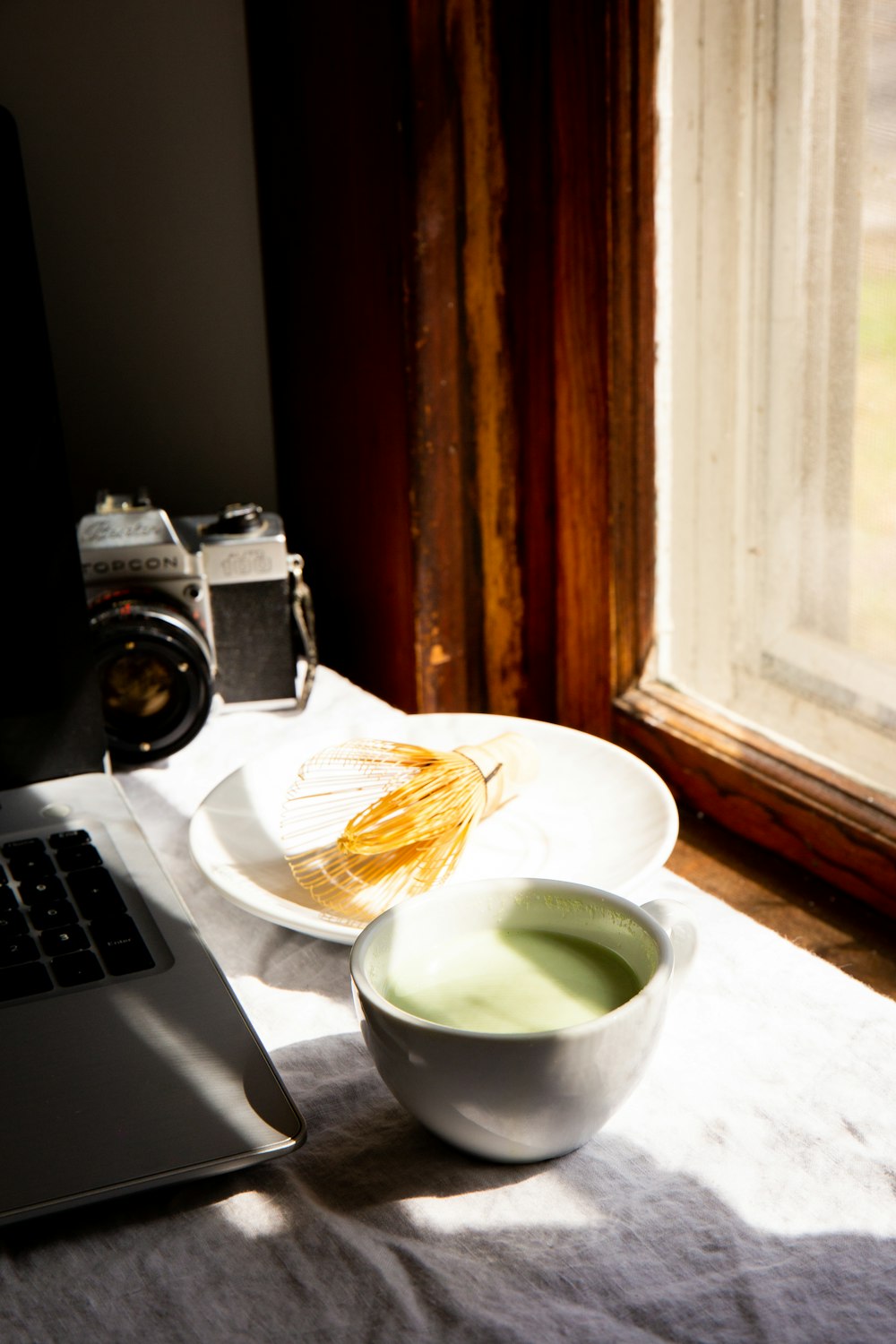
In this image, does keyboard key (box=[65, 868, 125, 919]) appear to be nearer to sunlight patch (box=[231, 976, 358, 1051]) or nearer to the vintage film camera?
sunlight patch (box=[231, 976, 358, 1051])

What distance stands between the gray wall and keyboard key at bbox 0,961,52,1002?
0.51m

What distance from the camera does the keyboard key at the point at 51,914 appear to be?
1.47 ft

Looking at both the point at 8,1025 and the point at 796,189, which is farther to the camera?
the point at 796,189

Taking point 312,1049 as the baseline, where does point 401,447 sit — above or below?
above

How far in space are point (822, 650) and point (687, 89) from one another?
306 mm

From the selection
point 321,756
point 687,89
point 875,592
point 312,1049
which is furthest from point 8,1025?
point 687,89

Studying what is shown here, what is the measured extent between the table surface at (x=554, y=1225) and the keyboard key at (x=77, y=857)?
0.39ft

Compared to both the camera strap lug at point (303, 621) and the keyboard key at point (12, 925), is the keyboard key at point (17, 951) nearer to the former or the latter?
the keyboard key at point (12, 925)

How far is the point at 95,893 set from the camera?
0.47 meters

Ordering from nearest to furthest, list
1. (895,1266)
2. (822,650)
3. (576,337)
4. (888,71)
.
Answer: (895,1266) → (888,71) → (822,650) → (576,337)

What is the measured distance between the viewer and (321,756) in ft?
1.87

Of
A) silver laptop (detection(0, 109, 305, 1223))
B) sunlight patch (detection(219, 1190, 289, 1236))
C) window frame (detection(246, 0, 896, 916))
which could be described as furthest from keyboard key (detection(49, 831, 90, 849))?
window frame (detection(246, 0, 896, 916))

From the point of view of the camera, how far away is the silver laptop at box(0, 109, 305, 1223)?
35cm

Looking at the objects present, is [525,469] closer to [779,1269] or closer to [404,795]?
[404,795]
